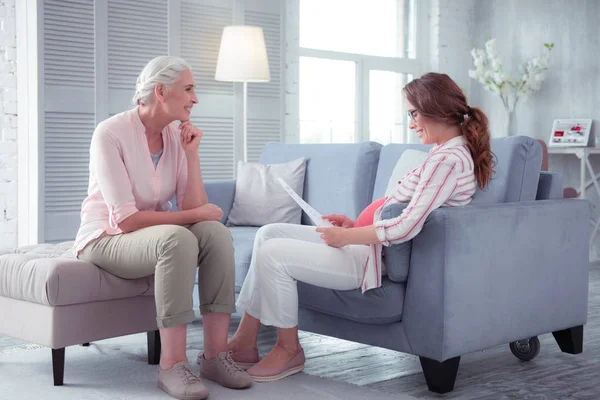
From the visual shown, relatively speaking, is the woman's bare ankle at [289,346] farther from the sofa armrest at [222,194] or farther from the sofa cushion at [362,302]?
the sofa armrest at [222,194]

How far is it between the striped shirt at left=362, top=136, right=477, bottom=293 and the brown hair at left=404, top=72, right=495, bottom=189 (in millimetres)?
29

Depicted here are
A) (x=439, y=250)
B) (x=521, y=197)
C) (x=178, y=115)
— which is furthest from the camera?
(x=521, y=197)

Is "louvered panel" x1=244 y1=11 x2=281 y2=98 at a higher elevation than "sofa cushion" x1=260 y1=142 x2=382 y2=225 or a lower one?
higher

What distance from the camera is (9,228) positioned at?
4.58 metres

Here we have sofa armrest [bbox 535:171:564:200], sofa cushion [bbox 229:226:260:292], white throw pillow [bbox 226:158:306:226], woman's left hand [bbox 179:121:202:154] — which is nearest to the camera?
woman's left hand [bbox 179:121:202:154]

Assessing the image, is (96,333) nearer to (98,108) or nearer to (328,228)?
(328,228)

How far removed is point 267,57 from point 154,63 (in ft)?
9.55

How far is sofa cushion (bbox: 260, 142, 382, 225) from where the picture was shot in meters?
3.60

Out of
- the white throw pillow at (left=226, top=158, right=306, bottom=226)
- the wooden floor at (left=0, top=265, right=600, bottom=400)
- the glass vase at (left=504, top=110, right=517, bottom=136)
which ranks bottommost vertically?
the wooden floor at (left=0, top=265, right=600, bottom=400)

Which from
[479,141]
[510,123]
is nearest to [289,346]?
[479,141]

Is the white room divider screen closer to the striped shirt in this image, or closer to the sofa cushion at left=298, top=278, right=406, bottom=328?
the sofa cushion at left=298, top=278, right=406, bottom=328

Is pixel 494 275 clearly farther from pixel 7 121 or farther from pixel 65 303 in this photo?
pixel 7 121

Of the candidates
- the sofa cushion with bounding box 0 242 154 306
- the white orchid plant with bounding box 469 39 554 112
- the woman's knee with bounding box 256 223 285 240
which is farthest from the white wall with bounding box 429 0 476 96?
the sofa cushion with bounding box 0 242 154 306

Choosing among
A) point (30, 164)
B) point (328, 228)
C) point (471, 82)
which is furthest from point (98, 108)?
point (471, 82)
